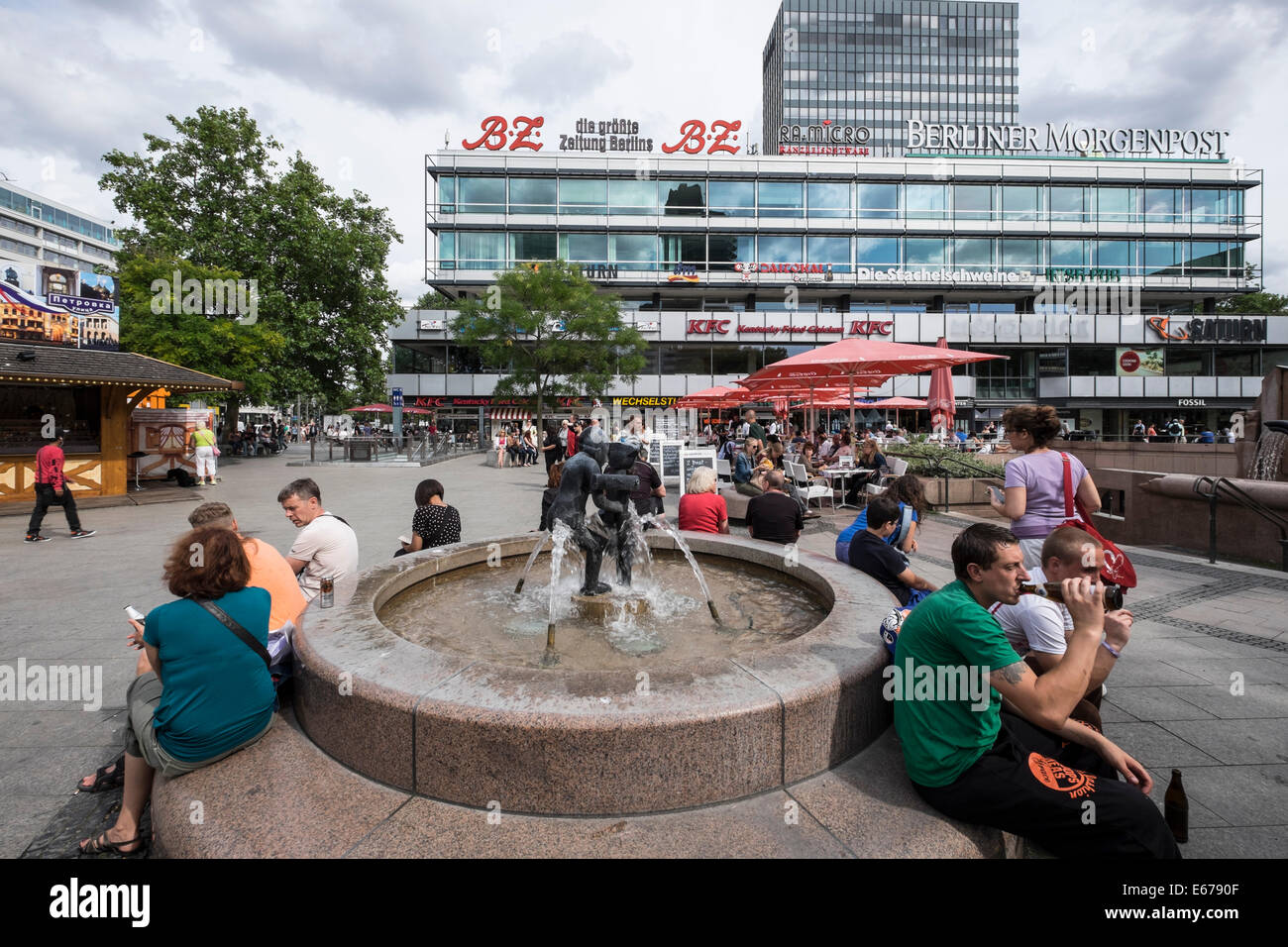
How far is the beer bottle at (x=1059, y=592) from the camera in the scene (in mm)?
2520

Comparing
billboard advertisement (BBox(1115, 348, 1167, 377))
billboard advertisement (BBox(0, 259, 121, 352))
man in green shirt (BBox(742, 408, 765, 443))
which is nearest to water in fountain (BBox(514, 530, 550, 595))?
man in green shirt (BBox(742, 408, 765, 443))

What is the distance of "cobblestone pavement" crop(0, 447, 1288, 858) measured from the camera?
3.08 m

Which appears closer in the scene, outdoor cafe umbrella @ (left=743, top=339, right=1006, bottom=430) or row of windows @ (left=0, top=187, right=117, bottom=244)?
outdoor cafe umbrella @ (left=743, top=339, right=1006, bottom=430)

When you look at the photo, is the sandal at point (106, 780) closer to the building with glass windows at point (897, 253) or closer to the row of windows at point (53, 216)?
the building with glass windows at point (897, 253)

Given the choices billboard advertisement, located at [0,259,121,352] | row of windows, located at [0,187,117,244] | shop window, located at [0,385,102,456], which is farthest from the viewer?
row of windows, located at [0,187,117,244]

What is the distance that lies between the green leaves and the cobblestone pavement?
20471mm

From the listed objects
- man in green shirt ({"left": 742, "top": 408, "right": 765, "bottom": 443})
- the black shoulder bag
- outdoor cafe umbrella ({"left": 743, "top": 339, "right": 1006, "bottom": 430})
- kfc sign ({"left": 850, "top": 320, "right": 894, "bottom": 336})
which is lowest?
the black shoulder bag

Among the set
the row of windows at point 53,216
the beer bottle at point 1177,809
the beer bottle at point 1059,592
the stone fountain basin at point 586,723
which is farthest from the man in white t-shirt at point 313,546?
the row of windows at point 53,216

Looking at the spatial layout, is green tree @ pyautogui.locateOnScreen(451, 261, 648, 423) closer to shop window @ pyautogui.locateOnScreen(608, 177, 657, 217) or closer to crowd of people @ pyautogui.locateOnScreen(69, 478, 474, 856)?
shop window @ pyautogui.locateOnScreen(608, 177, 657, 217)

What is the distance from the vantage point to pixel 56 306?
17.6 meters

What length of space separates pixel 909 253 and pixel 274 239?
4013 centimetres

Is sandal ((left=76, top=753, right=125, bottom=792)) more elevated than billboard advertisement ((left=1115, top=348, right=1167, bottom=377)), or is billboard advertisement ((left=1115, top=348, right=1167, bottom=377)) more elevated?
billboard advertisement ((left=1115, top=348, right=1167, bottom=377))

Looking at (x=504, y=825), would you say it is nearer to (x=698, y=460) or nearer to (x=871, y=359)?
(x=871, y=359)

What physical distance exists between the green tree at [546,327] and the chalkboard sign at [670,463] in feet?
41.8
